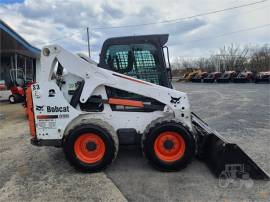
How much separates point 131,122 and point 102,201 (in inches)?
59.6

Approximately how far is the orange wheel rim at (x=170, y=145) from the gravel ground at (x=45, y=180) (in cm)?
92

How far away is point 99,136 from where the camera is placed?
4.58m

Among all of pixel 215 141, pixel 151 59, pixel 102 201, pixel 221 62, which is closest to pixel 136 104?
pixel 151 59

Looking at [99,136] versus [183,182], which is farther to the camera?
[99,136]

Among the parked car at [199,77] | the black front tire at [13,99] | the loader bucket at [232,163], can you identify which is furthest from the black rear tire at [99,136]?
the parked car at [199,77]

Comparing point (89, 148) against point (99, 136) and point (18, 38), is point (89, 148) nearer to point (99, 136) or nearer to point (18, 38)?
point (99, 136)

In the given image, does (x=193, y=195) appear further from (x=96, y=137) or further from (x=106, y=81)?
(x=106, y=81)

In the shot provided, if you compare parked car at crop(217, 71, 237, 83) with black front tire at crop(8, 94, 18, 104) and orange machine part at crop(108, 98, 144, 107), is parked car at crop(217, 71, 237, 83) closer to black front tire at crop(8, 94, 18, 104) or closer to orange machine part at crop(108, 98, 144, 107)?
black front tire at crop(8, 94, 18, 104)

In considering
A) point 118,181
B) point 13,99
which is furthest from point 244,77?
point 118,181

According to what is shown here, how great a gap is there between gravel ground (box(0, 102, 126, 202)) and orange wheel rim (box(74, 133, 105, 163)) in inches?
10.3

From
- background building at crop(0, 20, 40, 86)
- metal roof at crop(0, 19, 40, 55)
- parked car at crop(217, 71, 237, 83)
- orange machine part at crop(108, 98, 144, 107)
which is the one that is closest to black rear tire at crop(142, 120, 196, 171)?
orange machine part at crop(108, 98, 144, 107)

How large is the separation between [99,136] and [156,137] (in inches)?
34.7

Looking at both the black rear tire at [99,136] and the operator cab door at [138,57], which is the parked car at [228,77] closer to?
the operator cab door at [138,57]

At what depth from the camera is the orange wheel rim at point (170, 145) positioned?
15.1ft
